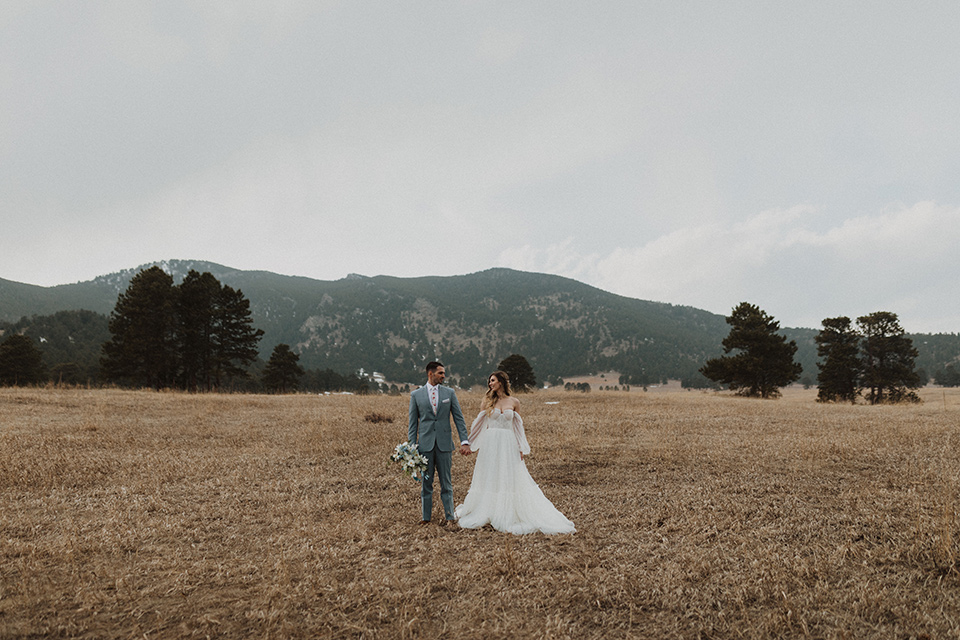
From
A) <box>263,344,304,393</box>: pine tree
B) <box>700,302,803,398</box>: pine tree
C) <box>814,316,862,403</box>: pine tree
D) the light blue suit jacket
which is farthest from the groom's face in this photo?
<box>263,344,304,393</box>: pine tree

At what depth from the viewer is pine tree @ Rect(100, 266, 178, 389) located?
1642 inches

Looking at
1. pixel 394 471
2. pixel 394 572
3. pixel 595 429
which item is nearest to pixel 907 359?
pixel 595 429

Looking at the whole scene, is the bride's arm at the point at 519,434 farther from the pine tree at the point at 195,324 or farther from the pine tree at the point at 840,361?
the pine tree at the point at 840,361

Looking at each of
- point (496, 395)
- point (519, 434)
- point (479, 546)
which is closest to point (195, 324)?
point (496, 395)

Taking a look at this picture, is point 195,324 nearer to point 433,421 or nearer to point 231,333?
point 231,333

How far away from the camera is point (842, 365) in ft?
160

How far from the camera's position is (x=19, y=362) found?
57312 millimetres

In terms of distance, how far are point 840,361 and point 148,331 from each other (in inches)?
2619

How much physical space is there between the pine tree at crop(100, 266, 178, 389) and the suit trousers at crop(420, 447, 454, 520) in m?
42.5

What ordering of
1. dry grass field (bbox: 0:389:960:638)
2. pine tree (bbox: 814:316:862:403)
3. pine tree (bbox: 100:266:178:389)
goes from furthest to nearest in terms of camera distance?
pine tree (bbox: 814:316:862:403) → pine tree (bbox: 100:266:178:389) → dry grass field (bbox: 0:389:960:638)

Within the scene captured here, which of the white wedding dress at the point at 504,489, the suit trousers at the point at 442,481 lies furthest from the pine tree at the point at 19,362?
the white wedding dress at the point at 504,489

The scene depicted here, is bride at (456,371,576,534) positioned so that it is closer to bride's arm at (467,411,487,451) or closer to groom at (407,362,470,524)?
bride's arm at (467,411,487,451)

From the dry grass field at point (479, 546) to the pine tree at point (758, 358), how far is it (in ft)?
111

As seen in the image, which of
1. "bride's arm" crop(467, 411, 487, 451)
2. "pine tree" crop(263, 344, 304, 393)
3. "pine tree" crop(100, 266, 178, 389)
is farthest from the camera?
"pine tree" crop(263, 344, 304, 393)
